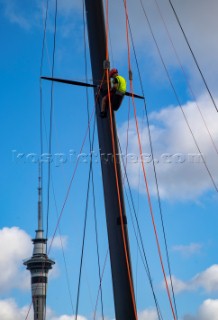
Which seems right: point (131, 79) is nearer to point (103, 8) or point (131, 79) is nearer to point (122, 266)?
point (103, 8)

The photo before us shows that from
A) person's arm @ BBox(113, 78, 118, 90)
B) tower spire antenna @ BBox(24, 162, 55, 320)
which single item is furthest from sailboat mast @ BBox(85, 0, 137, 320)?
tower spire antenna @ BBox(24, 162, 55, 320)

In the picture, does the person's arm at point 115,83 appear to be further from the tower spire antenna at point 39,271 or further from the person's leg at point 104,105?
the tower spire antenna at point 39,271

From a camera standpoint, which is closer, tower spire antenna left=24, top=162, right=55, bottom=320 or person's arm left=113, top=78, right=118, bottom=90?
person's arm left=113, top=78, right=118, bottom=90

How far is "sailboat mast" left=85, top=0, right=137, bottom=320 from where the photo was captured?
22.0 ft

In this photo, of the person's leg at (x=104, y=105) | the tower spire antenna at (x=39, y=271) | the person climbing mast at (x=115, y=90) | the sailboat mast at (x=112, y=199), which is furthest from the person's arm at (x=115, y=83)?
the tower spire antenna at (x=39, y=271)

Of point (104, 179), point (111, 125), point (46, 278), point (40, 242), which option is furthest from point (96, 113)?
point (40, 242)

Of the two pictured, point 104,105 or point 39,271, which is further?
point 39,271

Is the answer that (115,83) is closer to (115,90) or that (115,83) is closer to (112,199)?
(115,90)

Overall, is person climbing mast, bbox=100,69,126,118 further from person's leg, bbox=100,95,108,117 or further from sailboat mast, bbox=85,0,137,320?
sailboat mast, bbox=85,0,137,320

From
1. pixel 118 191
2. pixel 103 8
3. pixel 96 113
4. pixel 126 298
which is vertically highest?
pixel 103 8

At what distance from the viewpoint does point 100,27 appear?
29.6 ft

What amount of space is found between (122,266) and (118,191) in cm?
131

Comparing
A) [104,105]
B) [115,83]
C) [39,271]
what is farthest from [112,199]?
[39,271]

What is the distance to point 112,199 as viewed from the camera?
7.40 metres
